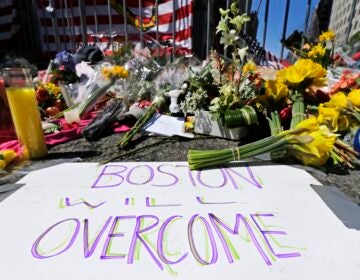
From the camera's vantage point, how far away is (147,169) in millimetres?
1106

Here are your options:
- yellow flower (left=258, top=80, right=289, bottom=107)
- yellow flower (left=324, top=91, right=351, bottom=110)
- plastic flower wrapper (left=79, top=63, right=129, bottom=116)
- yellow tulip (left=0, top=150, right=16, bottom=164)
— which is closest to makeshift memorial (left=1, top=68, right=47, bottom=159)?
yellow tulip (left=0, top=150, right=16, bottom=164)

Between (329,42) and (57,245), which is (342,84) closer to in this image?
(329,42)

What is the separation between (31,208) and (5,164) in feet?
1.33

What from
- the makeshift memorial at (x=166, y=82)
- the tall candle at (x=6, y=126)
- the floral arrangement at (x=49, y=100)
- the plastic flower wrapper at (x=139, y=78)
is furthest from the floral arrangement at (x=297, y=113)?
the floral arrangement at (x=49, y=100)

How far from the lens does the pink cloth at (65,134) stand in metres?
1.34

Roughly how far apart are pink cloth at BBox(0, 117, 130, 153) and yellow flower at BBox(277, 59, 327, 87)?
2.73ft

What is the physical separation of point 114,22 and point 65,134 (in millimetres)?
2934

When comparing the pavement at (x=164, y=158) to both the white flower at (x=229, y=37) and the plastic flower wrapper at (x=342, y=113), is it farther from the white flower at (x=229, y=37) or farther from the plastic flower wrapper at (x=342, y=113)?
the white flower at (x=229, y=37)

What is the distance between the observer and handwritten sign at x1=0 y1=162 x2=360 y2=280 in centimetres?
62

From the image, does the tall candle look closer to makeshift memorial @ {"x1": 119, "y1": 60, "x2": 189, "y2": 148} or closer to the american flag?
makeshift memorial @ {"x1": 119, "y1": 60, "x2": 189, "y2": 148}

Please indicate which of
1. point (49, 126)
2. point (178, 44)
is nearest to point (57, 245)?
point (49, 126)

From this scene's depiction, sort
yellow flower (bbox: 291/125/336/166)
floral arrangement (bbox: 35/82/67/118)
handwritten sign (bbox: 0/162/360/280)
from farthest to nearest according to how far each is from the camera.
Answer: floral arrangement (bbox: 35/82/67/118) < yellow flower (bbox: 291/125/336/166) < handwritten sign (bbox: 0/162/360/280)

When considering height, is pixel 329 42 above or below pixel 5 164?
above

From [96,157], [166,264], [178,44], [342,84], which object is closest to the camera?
[166,264]
